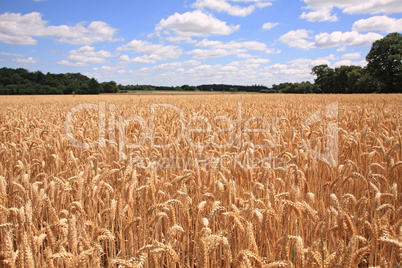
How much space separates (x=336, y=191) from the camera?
294 centimetres

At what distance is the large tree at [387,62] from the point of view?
46.2 m

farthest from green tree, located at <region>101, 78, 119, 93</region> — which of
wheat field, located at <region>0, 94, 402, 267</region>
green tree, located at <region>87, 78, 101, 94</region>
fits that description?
wheat field, located at <region>0, 94, 402, 267</region>

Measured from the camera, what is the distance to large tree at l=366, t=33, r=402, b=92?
1821 inches

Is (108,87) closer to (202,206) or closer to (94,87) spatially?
(94,87)

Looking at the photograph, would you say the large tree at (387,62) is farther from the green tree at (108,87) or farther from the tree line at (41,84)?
the tree line at (41,84)

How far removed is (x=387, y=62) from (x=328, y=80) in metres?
25.3

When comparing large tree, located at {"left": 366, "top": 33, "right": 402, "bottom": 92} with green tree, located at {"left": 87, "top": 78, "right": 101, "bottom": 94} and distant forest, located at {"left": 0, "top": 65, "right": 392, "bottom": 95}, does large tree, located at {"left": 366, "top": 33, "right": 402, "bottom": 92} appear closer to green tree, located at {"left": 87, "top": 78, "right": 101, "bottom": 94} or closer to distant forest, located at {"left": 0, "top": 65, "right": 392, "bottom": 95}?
distant forest, located at {"left": 0, "top": 65, "right": 392, "bottom": 95}

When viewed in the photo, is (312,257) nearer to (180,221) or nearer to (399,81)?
(180,221)

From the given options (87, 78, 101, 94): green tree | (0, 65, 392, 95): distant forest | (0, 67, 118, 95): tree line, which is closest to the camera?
(0, 67, 118, 95): tree line

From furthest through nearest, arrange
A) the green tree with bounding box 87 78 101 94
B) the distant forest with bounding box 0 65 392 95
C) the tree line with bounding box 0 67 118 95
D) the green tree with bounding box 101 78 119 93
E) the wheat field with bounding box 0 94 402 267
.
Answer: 1. the green tree with bounding box 101 78 119 93
2. the green tree with bounding box 87 78 101 94
3. the distant forest with bounding box 0 65 392 95
4. the tree line with bounding box 0 67 118 95
5. the wheat field with bounding box 0 94 402 267

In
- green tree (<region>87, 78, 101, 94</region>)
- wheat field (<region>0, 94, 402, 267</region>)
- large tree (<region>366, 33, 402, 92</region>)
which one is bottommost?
wheat field (<region>0, 94, 402, 267</region>)

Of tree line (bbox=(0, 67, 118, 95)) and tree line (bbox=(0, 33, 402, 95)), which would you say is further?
tree line (bbox=(0, 67, 118, 95))

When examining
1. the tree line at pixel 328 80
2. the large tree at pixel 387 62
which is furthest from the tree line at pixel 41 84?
the large tree at pixel 387 62

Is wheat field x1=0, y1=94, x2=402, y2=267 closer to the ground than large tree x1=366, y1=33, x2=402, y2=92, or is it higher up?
closer to the ground
